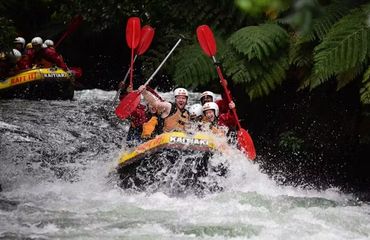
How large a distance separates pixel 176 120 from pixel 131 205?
1.28 meters

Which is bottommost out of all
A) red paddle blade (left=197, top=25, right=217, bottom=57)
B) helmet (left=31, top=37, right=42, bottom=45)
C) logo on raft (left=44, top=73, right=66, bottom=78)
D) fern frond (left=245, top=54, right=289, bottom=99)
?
fern frond (left=245, top=54, right=289, bottom=99)

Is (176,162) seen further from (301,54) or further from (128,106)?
(301,54)

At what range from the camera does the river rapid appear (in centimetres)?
400

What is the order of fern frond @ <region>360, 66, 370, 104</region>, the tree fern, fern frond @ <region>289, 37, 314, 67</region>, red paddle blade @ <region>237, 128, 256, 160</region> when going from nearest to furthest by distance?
fern frond @ <region>360, 66, 370, 104</region> < the tree fern < fern frond @ <region>289, 37, 314, 67</region> < red paddle blade @ <region>237, 128, 256, 160</region>

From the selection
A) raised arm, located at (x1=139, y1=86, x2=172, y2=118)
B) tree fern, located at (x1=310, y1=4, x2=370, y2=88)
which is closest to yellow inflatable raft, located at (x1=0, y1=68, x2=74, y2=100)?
raised arm, located at (x1=139, y1=86, x2=172, y2=118)

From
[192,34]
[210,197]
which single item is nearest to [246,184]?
[210,197]

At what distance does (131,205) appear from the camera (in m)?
4.94

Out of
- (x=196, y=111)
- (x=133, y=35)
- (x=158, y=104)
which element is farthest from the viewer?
(x=133, y=35)

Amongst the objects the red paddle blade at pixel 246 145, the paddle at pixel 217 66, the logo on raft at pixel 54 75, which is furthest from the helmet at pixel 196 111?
the logo on raft at pixel 54 75

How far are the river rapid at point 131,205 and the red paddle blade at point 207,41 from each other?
1154 millimetres

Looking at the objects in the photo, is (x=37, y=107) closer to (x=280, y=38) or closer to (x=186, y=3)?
(x=186, y=3)

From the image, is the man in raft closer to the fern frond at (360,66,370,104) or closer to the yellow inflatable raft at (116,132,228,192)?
the yellow inflatable raft at (116,132,228,192)

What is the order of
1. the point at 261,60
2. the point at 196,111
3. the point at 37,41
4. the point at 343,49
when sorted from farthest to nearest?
the point at 37,41 < the point at 196,111 < the point at 261,60 < the point at 343,49

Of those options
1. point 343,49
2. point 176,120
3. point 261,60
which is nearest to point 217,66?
point 261,60
